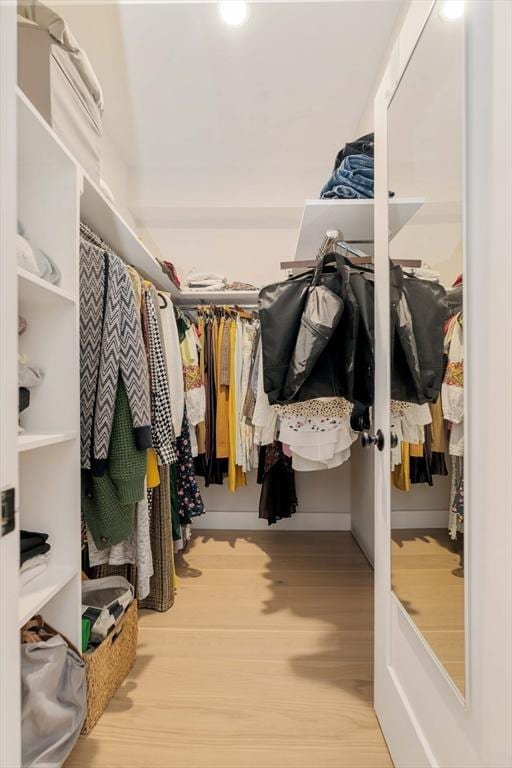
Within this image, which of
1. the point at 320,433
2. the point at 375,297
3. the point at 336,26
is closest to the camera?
the point at 375,297

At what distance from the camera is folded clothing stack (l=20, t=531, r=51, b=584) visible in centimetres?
99

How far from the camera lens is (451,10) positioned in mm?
776

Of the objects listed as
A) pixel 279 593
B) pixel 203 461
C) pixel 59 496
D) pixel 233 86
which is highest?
pixel 233 86

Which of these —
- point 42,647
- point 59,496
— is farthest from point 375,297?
point 42,647

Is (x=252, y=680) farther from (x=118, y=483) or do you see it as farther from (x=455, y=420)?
(x=455, y=420)

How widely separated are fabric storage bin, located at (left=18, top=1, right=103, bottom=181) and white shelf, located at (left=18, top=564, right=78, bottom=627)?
4.23ft

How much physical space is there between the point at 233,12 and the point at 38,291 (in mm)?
1564

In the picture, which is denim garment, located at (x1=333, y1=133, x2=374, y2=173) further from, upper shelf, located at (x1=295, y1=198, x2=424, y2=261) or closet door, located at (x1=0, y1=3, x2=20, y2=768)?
closet door, located at (x1=0, y1=3, x2=20, y2=768)

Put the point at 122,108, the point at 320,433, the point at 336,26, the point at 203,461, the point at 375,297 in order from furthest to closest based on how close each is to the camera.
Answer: the point at 203,461 < the point at 122,108 < the point at 336,26 < the point at 320,433 < the point at 375,297

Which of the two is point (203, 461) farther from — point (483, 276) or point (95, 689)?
point (483, 276)

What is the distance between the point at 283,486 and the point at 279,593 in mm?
669

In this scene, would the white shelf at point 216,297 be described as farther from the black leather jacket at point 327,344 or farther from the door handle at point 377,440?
the door handle at point 377,440

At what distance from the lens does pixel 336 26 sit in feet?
5.56

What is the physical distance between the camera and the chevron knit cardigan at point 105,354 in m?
1.25
